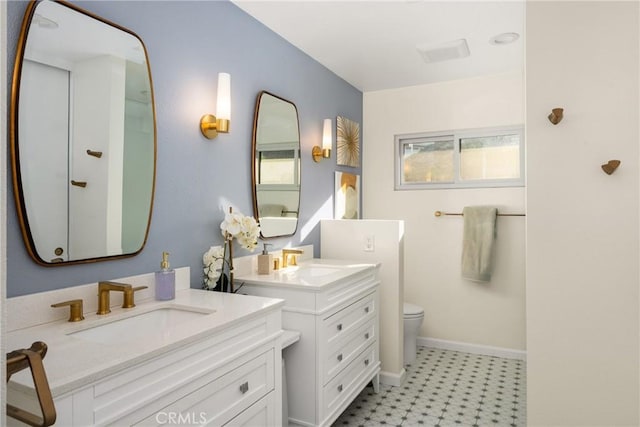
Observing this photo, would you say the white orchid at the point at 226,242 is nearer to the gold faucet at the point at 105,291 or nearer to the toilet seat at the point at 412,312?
the gold faucet at the point at 105,291

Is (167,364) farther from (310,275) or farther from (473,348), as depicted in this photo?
(473,348)

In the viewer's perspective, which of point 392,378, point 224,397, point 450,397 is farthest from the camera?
point 392,378

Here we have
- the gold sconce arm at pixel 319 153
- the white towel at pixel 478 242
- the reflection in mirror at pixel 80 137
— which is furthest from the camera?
the white towel at pixel 478 242

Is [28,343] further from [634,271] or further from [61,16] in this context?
[634,271]

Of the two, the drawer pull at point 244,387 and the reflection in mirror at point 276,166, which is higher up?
the reflection in mirror at point 276,166

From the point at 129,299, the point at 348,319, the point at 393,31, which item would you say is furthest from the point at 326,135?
the point at 129,299

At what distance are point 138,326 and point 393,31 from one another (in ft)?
7.51

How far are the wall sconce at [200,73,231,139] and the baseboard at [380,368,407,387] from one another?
6.69 feet

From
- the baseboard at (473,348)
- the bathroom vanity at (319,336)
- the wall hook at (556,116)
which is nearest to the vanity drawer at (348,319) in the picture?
the bathroom vanity at (319,336)

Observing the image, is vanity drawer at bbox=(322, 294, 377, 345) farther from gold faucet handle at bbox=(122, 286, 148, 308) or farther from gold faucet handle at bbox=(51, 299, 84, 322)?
gold faucet handle at bbox=(51, 299, 84, 322)

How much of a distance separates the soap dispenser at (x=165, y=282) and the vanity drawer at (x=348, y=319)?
2.52 feet

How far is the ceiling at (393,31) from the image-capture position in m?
2.39

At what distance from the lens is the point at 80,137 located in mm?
1538

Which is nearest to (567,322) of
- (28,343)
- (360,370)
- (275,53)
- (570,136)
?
(570,136)
